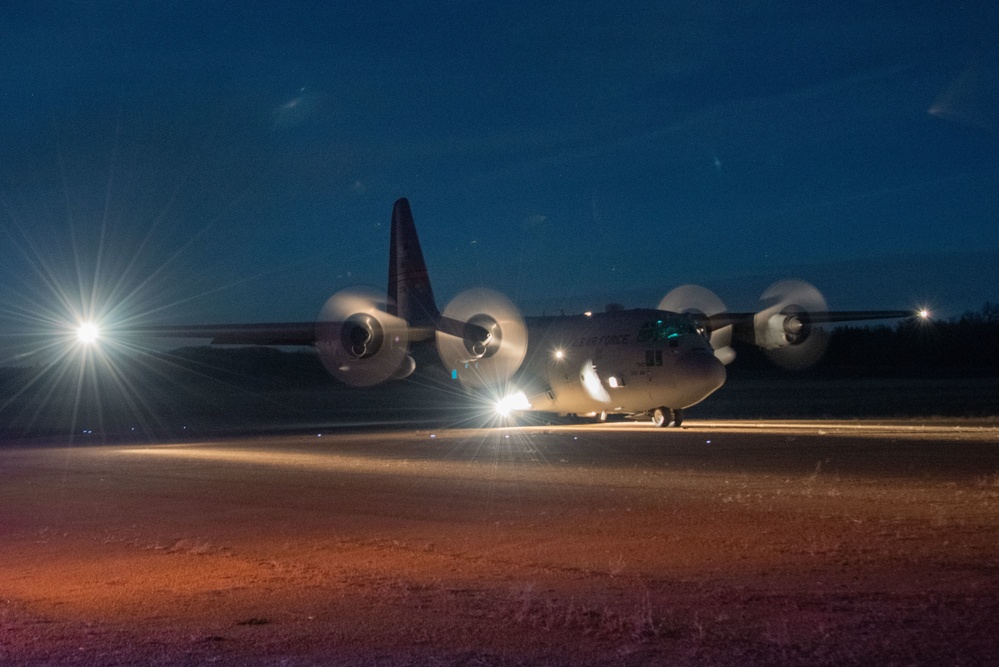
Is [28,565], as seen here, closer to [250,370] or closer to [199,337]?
[199,337]

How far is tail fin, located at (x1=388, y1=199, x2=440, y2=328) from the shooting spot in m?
41.6

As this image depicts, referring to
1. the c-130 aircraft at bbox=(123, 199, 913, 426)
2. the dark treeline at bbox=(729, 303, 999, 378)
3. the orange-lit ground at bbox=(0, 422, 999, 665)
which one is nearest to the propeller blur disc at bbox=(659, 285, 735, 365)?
the c-130 aircraft at bbox=(123, 199, 913, 426)

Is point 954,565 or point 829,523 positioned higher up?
point 829,523

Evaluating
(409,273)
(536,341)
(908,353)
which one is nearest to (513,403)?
(536,341)

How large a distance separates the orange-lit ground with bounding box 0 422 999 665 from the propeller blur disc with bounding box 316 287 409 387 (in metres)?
16.3

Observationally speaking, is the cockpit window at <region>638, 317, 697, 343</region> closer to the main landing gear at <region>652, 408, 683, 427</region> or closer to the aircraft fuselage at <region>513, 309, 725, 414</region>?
the aircraft fuselage at <region>513, 309, 725, 414</region>

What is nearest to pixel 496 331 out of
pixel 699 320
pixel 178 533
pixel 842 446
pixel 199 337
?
pixel 699 320

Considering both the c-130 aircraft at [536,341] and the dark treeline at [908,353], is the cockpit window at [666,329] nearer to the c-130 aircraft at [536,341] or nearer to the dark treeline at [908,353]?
the c-130 aircraft at [536,341]

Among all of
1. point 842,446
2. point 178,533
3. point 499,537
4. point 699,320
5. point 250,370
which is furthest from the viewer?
point 250,370

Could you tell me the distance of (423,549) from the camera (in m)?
10.1

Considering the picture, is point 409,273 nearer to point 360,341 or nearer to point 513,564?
point 360,341

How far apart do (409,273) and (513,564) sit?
33.3 meters

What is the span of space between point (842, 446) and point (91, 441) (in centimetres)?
2180

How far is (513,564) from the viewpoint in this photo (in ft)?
30.4
